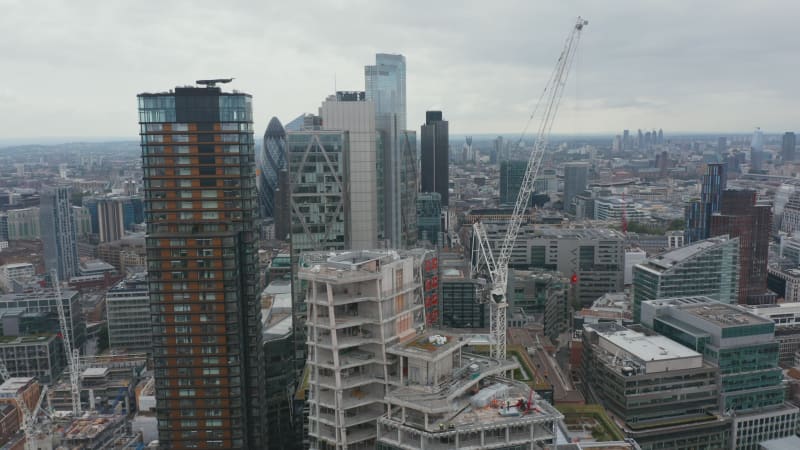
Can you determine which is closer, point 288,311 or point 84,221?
point 288,311

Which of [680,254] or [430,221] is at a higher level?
[680,254]

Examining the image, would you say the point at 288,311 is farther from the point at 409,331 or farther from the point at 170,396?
the point at 409,331

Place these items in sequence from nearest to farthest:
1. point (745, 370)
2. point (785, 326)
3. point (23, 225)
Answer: point (745, 370)
point (785, 326)
point (23, 225)

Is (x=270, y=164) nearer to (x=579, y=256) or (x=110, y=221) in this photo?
(x=110, y=221)

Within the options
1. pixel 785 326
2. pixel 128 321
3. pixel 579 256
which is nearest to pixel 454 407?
pixel 785 326

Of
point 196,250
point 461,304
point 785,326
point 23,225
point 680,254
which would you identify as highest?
point 196,250

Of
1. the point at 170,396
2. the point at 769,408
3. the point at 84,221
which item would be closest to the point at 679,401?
the point at 769,408

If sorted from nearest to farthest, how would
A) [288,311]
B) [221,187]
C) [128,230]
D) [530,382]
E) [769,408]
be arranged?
1. [221,187]
2. [530,382]
3. [769,408]
4. [288,311]
5. [128,230]
